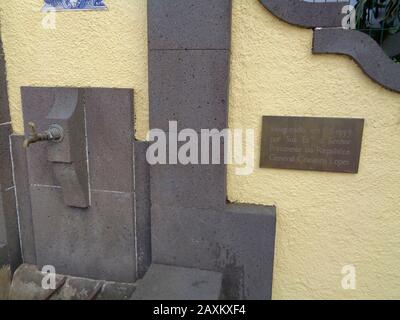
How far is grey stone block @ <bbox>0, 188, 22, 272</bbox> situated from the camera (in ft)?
9.80

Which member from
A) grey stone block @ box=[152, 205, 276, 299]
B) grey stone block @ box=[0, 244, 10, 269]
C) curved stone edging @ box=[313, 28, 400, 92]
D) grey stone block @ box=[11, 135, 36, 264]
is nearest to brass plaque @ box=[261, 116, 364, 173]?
curved stone edging @ box=[313, 28, 400, 92]

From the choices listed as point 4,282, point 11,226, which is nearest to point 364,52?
point 11,226

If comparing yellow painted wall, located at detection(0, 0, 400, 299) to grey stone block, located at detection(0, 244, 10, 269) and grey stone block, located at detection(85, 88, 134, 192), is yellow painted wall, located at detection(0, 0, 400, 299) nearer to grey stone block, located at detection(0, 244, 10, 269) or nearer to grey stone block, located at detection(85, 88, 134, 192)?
grey stone block, located at detection(85, 88, 134, 192)

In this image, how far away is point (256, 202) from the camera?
8.66 feet

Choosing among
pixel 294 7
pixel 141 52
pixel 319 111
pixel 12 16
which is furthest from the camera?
pixel 12 16

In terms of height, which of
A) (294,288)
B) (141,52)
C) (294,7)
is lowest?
(294,288)

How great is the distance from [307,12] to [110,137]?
1.69 metres

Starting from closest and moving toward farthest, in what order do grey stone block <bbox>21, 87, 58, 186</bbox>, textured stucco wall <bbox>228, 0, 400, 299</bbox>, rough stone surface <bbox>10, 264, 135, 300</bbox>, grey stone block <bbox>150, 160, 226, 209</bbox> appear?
textured stucco wall <bbox>228, 0, 400, 299</bbox>, grey stone block <bbox>150, 160, 226, 209</bbox>, grey stone block <bbox>21, 87, 58, 186</bbox>, rough stone surface <bbox>10, 264, 135, 300</bbox>

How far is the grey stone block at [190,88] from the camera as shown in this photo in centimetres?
238

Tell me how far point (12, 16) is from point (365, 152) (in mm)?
2931

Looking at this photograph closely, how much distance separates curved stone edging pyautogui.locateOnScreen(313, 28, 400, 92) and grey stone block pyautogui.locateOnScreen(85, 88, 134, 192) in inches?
57.4

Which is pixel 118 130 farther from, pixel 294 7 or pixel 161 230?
pixel 294 7

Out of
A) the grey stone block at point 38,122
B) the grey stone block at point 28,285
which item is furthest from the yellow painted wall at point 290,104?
the grey stone block at point 28,285
